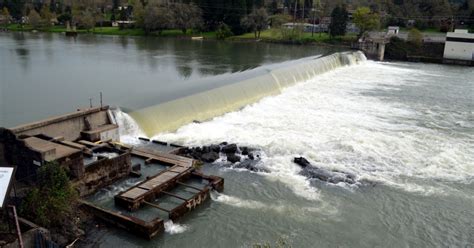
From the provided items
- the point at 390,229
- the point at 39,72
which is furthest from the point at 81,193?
the point at 39,72

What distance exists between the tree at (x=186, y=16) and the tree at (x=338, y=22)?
23874 mm

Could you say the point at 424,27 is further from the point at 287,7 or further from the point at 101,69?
the point at 101,69

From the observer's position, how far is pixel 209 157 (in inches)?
640

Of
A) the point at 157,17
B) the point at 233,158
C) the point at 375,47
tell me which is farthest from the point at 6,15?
the point at 233,158

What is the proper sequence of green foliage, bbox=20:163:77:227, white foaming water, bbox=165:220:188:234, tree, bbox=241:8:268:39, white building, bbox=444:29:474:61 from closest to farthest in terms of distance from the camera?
green foliage, bbox=20:163:77:227, white foaming water, bbox=165:220:188:234, white building, bbox=444:29:474:61, tree, bbox=241:8:268:39

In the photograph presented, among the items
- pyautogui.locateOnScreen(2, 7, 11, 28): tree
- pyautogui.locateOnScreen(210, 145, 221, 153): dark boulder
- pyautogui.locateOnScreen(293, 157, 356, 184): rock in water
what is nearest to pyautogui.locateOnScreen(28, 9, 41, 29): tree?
pyautogui.locateOnScreen(2, 7, 11, 28): tree

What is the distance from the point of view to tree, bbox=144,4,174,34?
73.4 m

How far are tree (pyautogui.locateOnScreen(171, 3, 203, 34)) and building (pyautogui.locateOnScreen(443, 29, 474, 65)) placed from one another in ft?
136

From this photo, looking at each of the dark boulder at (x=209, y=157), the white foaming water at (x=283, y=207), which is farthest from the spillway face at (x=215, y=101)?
the white foaming water at (x=283, y=207)

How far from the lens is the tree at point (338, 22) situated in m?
65.3

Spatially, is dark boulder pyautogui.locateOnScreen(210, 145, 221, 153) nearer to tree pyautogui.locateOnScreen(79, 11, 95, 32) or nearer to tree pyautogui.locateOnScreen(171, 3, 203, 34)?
tree pyautogui.locateOnScreen(171, 3, 203, 34)

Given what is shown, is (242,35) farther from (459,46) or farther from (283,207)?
(283,207)

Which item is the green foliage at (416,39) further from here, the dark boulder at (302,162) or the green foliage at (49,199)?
the green foliage at (49,199)

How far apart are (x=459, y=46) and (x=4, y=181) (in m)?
54.9
